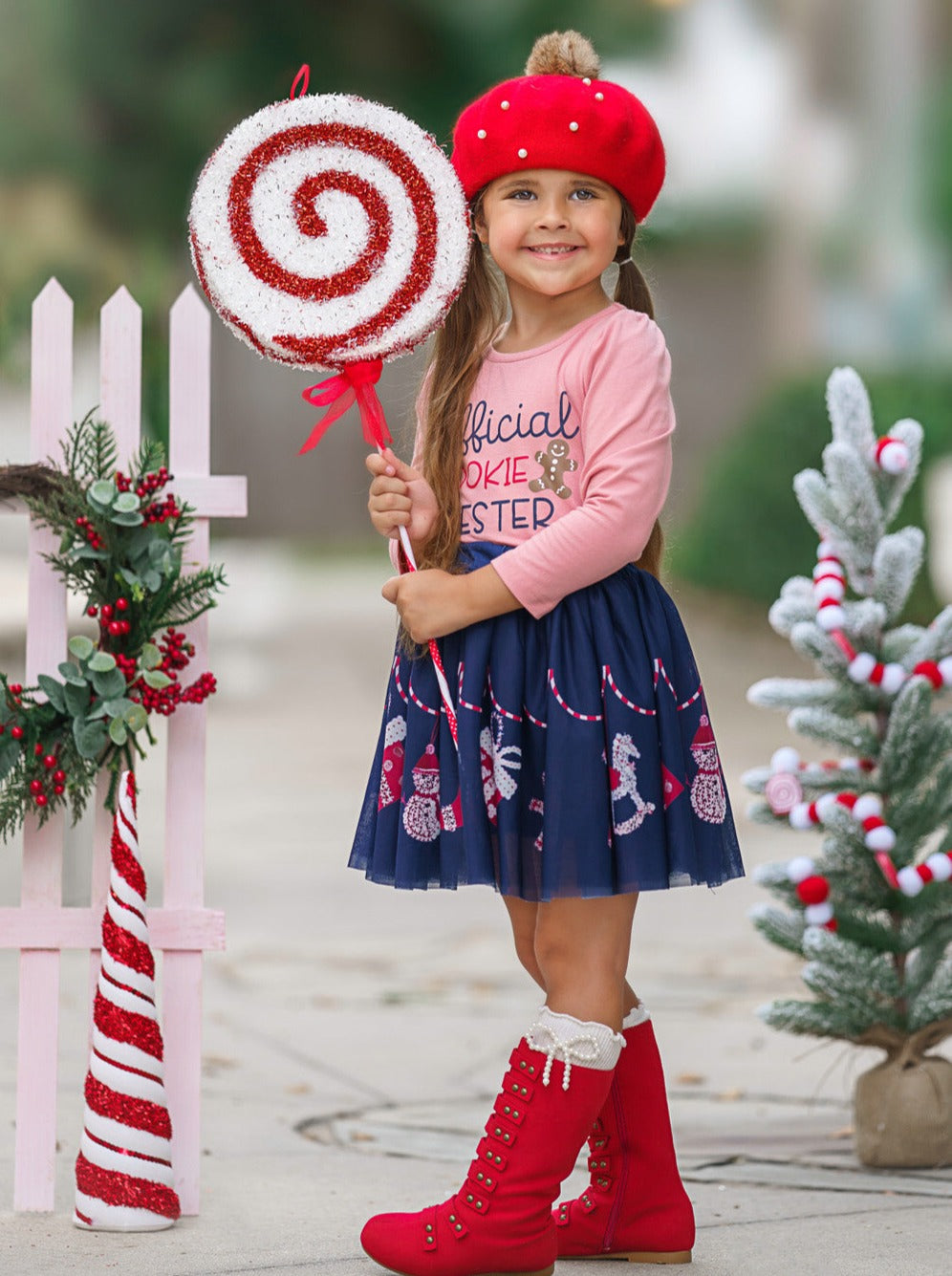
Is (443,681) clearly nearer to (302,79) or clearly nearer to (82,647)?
(82,647)

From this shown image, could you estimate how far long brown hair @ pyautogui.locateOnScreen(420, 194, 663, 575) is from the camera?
2.64 m

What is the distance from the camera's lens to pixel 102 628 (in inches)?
115

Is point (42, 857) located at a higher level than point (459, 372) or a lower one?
lower

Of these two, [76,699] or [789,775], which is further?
[789,775]

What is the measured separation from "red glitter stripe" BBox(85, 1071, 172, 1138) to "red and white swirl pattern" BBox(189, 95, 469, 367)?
120 centimetres

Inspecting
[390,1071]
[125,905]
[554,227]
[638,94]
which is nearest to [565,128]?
[554,227]

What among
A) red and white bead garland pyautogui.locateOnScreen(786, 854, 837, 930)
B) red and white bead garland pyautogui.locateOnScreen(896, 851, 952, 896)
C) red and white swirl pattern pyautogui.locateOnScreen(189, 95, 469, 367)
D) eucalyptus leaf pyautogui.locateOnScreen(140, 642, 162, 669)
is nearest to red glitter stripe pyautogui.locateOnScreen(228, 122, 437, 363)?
red and white swirl pattern pyautogui.locateOnScreen(189, 95, 469, 367)

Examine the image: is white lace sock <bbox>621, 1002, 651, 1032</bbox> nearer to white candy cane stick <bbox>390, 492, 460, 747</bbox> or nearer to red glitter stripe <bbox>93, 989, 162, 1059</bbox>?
white candy cane stick <bbox>390, 492, 460, 747</bbox>

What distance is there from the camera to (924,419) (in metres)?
12.6

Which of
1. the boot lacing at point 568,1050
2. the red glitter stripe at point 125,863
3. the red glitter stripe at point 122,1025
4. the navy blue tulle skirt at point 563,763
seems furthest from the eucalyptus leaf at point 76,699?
the boot lacing at point 568,1050

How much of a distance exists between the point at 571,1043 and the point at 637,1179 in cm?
34

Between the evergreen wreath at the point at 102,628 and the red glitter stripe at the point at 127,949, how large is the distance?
214mm

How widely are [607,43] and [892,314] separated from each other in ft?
15.1

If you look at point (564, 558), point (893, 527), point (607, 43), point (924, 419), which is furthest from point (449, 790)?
point (607, 43)
